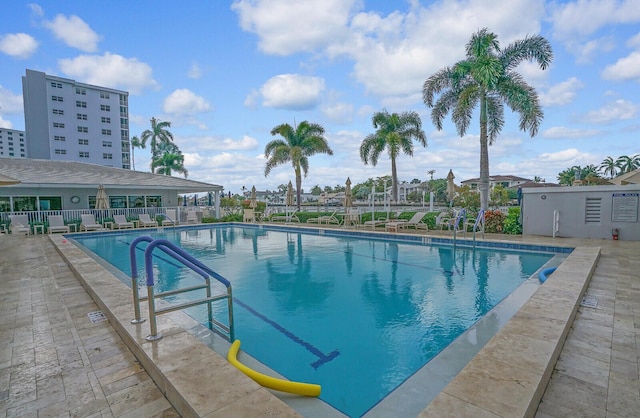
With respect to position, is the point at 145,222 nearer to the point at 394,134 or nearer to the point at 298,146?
the point at 298,146

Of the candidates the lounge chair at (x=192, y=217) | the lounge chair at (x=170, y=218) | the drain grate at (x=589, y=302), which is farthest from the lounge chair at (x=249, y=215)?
the drain grate at (x=589, y=302)

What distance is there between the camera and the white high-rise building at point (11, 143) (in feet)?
328

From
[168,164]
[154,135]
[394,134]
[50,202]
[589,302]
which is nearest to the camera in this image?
[589,302]

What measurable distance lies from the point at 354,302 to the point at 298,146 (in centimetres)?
1772

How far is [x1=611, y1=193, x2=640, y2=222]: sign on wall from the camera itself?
9109 mm

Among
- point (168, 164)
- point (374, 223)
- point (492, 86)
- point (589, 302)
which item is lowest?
point (589, 302)

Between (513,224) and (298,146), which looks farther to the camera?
(298,146)

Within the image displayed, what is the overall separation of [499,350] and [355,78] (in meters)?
16.5

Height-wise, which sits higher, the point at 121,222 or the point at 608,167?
the point at 608,167

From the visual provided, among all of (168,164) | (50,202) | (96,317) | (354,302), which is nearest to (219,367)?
(96,317)

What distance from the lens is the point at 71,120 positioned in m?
41.7

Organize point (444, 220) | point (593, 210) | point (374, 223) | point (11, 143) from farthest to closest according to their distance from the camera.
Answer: point (11, 143) → point (374, 223) → point (444, 220) → point (593, 210)

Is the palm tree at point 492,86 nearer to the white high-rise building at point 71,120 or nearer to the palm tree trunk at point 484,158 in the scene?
the palm tree trunk at point 484,158

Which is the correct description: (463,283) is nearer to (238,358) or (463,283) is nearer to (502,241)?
(502,241)
